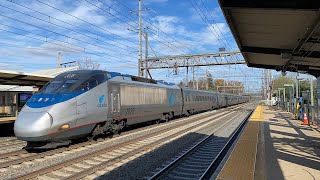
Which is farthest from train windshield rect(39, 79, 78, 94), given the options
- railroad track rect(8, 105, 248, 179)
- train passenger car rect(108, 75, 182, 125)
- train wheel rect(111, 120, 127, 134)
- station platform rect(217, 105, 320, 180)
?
station platform rect(217, 105, 320, 180)

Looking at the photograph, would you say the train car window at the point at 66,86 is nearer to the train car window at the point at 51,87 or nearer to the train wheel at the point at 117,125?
the train car window at the point at 51,87

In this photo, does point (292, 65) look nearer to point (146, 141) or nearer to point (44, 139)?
point (146, 141)

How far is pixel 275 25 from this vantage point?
9.45 meters

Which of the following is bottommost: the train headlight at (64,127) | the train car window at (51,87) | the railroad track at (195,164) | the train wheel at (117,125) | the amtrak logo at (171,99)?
the railroad track at (195,164)

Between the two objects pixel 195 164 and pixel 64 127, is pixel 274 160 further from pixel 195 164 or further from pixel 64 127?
pixel 64 127

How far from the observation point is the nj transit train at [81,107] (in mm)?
10688

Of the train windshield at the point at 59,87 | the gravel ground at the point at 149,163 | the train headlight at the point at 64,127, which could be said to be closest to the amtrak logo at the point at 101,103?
the train windshield at the point at 59,87

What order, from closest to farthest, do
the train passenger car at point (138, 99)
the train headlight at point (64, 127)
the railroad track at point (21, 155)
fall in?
the railroad track at point (21, 155)
the train headlight at point (64, 127)
the train passenger car at point (138, 99)

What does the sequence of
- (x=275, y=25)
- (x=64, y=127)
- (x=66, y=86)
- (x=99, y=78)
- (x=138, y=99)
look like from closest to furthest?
(x=275, y=25) → (x=64, y=127) → (x=66, y=86) → (x=99, y=78) → (x=138, y=99)

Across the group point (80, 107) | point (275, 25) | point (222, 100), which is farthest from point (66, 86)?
point (222, 100)

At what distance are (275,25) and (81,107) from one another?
6989 millimetres

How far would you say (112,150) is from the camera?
1182 centimetres

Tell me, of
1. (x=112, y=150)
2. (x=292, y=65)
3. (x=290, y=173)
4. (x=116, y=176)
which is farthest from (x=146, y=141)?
(x=292, y=65)

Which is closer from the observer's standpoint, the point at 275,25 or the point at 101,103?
the point at 275,25
